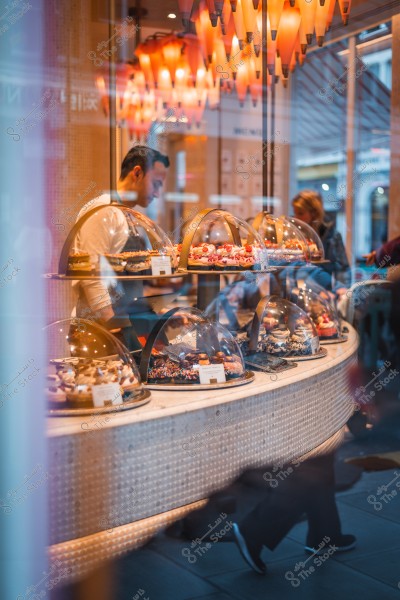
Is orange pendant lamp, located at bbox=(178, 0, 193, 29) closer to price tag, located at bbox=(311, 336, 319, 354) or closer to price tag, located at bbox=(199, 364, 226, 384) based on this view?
price tag, located at bbox=(311, 336, 319, 354)

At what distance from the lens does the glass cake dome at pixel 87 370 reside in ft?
8.09

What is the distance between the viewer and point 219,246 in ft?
12.1

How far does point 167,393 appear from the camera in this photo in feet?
9.27

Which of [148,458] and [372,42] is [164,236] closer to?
[148,458]

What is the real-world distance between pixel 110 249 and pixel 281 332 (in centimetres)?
104

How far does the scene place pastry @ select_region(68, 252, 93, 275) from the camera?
307 centimetres

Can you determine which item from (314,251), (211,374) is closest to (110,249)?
(211,374)

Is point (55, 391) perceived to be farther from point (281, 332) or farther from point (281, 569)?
point (281, 332)

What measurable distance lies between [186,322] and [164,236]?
53cm

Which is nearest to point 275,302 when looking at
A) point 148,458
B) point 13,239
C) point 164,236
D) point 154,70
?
point 164,236

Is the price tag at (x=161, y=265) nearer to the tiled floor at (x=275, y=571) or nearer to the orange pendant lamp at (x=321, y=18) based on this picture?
the tiled floor at (x=275, y=571)

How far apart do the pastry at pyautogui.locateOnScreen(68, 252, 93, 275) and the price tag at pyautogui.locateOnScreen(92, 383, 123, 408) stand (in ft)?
2.27

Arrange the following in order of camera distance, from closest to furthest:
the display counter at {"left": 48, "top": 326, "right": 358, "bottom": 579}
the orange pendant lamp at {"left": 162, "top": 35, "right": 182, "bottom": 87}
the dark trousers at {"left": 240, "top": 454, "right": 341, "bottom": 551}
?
the display counter at {"left": 48, "top": 326, "right": 358, "bottom": 579}, the dark trousers at {"left": 240, "top": 454, "right": 341, "bottom": 551}, the orange pendant lamp at {"left": 162, "top": 35, "right": 182, "bottom": 87}

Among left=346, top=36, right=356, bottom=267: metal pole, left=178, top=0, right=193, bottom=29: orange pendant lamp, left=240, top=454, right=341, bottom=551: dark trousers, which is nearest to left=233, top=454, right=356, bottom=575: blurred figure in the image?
left=240, top=454, right=341, bottom=551: dark trousers
